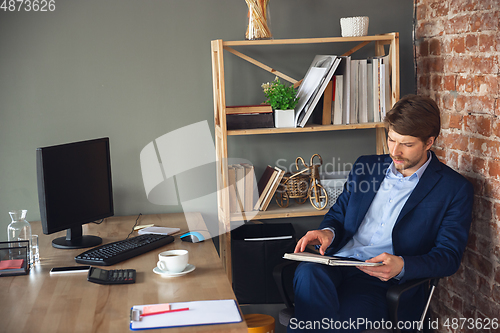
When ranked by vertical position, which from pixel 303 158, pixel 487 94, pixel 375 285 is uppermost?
pixel 487 94

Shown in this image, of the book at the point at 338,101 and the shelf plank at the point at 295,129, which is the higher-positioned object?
the book at the point at 338,101

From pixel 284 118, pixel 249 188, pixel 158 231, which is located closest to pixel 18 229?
pixel 158 231

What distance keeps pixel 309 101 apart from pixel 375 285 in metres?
0.99

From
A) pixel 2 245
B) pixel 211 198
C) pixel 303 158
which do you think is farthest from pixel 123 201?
pixel 303 158

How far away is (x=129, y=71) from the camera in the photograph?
8.42 feet

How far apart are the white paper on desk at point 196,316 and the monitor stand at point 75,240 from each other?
29.1 inches

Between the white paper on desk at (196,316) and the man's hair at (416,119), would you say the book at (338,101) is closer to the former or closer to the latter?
the man's hair at (416,119)

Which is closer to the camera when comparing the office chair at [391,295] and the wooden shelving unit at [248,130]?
the office chair at [391,295]

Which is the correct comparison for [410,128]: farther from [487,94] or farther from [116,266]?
[116,266]

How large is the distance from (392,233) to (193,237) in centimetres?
90

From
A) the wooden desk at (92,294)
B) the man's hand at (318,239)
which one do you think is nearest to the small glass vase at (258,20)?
the man's hand at (318,239)

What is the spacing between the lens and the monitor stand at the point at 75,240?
6.73 feet

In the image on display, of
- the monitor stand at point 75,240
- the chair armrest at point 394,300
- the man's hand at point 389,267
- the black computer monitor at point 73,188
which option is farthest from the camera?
the monitor stand at point 75,240

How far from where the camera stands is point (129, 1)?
99.0 inches
